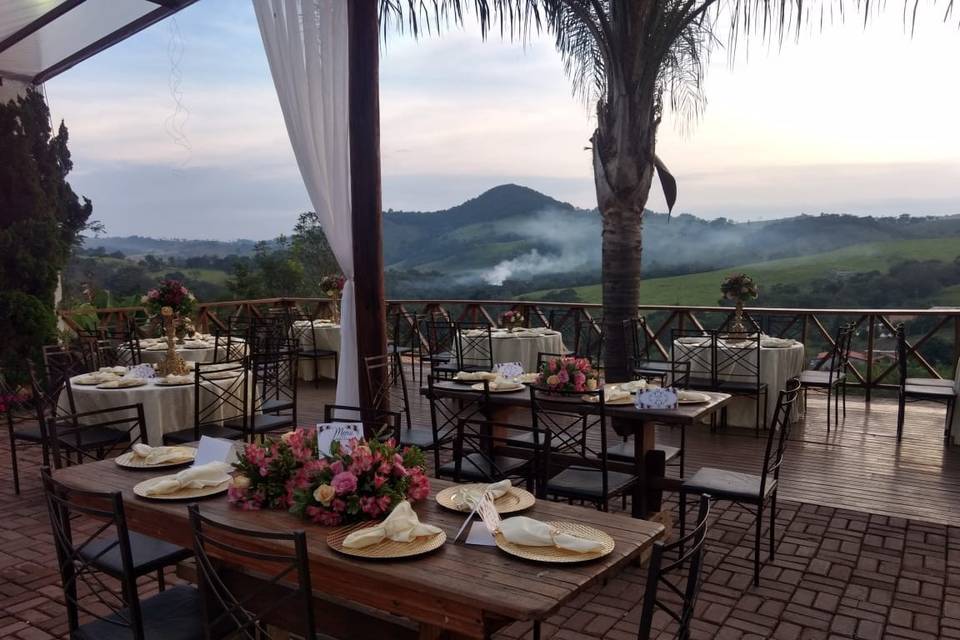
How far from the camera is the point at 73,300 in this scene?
28.7 feet

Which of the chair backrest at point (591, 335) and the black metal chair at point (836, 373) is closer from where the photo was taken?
the black metal chair at point (836, 373)

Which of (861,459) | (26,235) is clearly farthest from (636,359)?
(26,235)

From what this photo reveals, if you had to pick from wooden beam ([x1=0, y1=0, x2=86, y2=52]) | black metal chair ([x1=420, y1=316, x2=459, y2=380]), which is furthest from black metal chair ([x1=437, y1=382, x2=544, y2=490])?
wooden beam ([x1=0, y1=0, x2=86, y2=52])

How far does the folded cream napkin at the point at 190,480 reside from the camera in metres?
2.28

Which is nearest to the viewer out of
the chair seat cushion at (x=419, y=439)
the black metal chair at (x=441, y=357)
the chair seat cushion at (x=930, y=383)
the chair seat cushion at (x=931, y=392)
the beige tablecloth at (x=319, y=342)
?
the chair seat cushion at (x=419, y=439)

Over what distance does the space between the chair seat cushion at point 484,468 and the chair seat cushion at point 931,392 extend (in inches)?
146

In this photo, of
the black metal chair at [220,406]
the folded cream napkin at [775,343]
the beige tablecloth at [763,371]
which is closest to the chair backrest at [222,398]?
the black metal chair at [220,406]

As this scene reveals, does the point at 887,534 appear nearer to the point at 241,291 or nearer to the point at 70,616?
the point at 70,616

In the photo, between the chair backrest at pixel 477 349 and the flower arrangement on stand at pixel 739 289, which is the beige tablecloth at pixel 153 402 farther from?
the flower arrangement on stand at pixel 739 289

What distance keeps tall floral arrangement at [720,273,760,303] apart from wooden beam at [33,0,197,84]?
545cm

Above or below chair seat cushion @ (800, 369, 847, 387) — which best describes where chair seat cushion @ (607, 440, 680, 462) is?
above

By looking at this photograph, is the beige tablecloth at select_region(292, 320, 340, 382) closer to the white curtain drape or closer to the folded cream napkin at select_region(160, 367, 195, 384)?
the folded cream napkin at select_region(160, 367, 195, 384)

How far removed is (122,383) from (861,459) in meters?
5.17

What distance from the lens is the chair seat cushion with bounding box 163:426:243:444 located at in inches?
178
